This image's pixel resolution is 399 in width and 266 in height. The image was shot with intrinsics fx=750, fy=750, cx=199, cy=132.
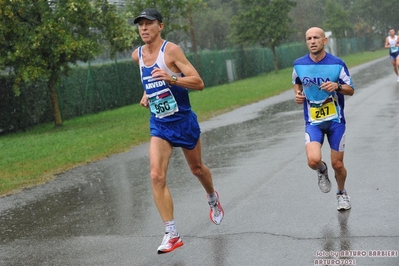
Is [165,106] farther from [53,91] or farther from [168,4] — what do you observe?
[168,4]

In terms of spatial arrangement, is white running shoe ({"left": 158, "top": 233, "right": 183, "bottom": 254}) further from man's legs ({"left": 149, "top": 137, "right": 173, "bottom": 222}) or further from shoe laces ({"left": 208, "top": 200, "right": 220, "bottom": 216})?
shoe laces ({"left": 208, "top": 200, "right": 220, "bottom": 216})

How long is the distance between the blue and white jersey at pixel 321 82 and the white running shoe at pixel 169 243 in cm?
218

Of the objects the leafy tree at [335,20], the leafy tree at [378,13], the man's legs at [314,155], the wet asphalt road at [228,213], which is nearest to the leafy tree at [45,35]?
the wet asphalt road at [228,213]

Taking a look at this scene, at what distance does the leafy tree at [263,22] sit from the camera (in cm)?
4700

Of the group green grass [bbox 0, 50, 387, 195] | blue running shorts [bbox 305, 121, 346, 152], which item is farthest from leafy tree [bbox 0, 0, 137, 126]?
blue running shorts [bbox 305, 121, 346, 152]

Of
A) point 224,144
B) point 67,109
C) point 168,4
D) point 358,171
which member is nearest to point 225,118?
point 224,144

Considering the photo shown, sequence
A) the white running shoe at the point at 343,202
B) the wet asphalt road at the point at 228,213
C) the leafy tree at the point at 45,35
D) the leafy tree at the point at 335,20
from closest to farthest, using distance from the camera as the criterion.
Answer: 1. the wet asphalt road at the point at 228,213
2. the white running shoe at the point at 343,202
3. the leafy tree at the point at 45,35
4. the leafy tree at the point at 335,20

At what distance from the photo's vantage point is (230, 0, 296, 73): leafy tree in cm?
4700

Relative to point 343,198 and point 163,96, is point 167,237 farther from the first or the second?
point 343,198

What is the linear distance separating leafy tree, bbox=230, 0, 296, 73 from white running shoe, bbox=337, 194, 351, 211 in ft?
129

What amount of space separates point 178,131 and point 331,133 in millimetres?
1766

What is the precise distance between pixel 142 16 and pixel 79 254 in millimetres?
2224

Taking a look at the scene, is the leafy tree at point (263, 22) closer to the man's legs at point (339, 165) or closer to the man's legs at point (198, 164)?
the man's legs at point (339, 165)

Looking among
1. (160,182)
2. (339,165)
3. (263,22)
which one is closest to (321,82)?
(339,165)
